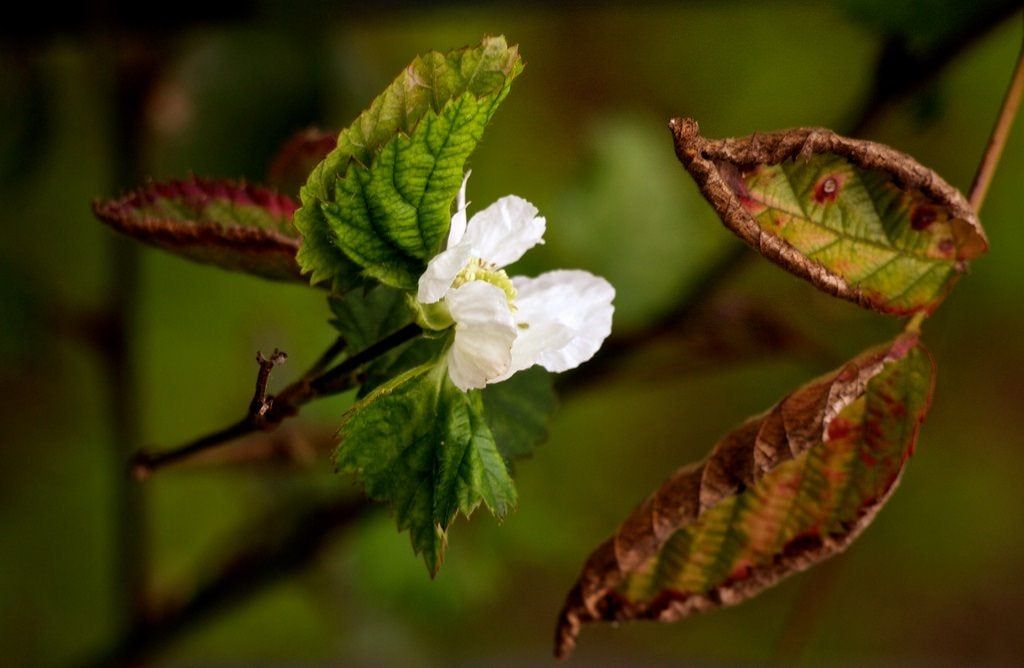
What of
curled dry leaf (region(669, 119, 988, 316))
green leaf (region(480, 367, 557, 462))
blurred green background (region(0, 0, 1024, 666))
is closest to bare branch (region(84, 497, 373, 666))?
blurred green background (region(0, 0, 1024, 666))

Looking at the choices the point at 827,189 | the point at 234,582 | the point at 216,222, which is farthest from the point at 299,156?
the point at 234,582

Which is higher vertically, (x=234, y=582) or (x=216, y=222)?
(x=216, y=222)

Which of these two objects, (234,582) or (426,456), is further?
(234,582)

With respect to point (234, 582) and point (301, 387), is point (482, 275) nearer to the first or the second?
point (301, 387)

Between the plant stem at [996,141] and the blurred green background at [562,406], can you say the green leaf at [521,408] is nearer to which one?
the plant stem at [996,141]

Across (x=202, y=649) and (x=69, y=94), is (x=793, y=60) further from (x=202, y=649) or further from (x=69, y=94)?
(x=202, y=649)

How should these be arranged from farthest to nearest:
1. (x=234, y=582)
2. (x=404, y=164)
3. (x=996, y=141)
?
1. (x=234, y=582)
2. (x=996, y=141)
3. (x=404, y=164)

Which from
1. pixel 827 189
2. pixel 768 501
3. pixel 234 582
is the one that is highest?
pixel 827 189
